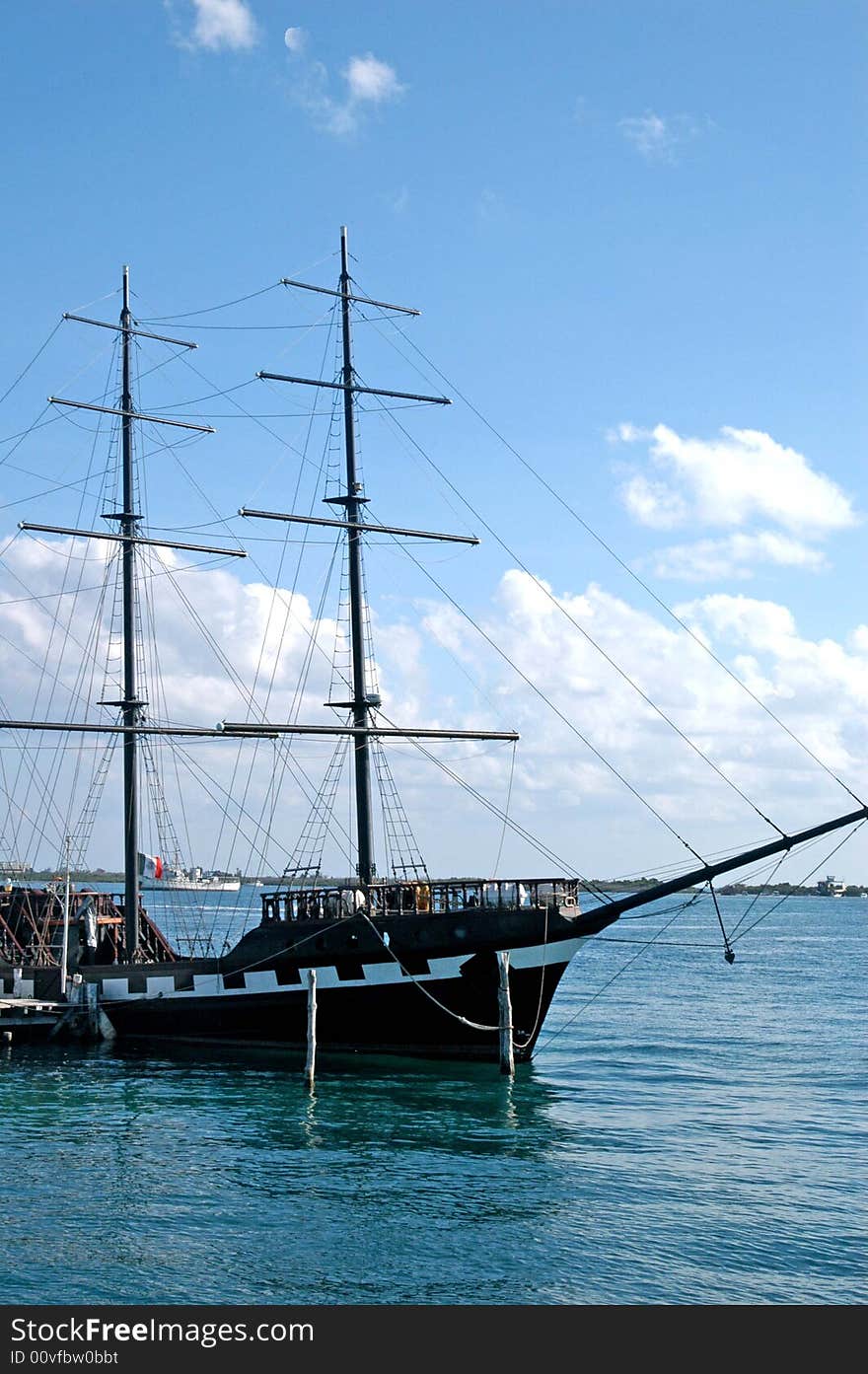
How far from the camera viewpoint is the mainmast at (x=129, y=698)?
39.4 m

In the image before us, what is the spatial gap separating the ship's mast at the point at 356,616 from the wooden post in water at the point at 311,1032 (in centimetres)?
428

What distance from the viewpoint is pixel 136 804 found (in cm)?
4012

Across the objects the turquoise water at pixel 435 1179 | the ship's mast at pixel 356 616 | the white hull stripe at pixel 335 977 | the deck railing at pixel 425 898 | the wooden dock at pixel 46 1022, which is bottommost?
the turquoise water at pixel 435 1179

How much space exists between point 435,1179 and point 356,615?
Result: 64.3 ft

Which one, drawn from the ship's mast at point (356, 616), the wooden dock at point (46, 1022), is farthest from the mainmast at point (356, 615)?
the wooden dock at point (46, 1022)

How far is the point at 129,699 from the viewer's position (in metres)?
40.7

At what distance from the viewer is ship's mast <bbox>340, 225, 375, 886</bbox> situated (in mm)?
36125

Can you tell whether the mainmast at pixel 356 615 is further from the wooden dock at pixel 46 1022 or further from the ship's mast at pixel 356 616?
the wooden dock at pixel 46 1022

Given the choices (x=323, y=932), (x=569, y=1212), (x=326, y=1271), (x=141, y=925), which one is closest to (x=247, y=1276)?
(x=326, y=1271)

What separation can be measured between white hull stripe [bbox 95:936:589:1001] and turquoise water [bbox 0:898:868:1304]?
1.81 m

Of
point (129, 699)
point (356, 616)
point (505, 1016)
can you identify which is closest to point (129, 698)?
point (129, 699)

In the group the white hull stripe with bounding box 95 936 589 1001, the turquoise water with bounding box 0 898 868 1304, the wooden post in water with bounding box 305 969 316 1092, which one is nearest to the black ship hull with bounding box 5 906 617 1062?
the white hull stripe with bounding box 95 936 589 1001

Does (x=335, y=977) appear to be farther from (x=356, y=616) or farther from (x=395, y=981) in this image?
(x=356, y=616)

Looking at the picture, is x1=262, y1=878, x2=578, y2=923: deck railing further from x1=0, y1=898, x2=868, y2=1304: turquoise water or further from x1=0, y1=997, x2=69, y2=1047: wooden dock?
x1=0, y1=997, x2=69, y2=1047: wooden dock
